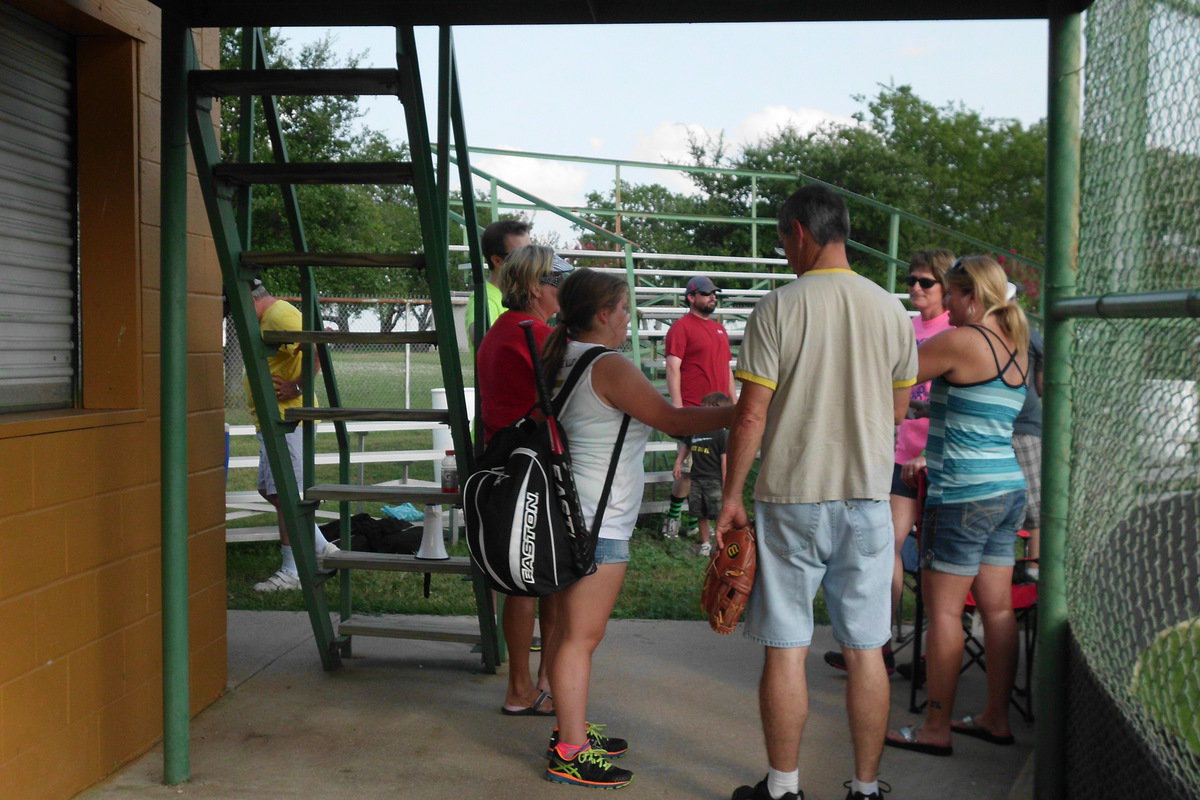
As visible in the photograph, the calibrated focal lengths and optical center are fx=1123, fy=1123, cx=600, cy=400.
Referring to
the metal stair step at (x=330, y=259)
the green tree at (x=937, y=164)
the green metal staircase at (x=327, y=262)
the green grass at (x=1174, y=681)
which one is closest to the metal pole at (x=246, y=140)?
the green metal staircase at (x=327, y=262)

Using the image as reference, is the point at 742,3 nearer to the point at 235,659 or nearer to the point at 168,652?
the point at 168,652

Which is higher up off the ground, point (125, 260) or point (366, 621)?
point (125, 260)

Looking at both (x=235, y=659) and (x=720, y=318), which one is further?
(x=720, y=318)

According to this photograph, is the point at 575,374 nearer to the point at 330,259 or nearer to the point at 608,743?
the point at 330,259

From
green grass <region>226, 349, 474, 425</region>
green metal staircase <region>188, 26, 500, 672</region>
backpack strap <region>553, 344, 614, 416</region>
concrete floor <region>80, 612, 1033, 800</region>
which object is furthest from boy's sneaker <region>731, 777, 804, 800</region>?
green grass <region>226, 349, 474, 425</region>

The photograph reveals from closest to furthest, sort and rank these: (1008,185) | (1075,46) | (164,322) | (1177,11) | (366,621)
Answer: (1177,11) < (1075,46) < (164,322) < (366,621) < (1008,185)

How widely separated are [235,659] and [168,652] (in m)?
1.59

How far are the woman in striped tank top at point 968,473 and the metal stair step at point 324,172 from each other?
202cm

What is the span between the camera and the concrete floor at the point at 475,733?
12.3 ft

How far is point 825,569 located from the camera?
3434 mm

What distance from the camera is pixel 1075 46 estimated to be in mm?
3305

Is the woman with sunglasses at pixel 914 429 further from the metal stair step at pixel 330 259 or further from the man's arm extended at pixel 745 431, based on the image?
the metal stair step at pixel 330 259

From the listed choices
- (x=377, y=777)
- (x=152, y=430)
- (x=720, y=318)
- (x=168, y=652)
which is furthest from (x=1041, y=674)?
(x=720, y=318)

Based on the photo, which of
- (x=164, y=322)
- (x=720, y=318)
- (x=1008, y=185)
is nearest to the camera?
(x=164, y=322)
